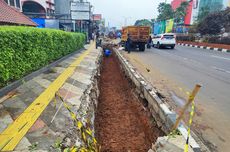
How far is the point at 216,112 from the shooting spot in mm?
5031

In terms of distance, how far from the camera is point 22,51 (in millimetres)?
6406

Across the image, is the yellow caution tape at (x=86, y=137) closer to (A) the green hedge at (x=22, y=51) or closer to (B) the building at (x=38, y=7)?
(A) the green hedge at (x=22, y=51)

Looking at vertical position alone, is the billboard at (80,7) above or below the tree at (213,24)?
above

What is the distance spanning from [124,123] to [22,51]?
3991mm

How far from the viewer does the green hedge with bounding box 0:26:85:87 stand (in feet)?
17.5

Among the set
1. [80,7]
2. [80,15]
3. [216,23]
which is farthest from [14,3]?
[216,23]

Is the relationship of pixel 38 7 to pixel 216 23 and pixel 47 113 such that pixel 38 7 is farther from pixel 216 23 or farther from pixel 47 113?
pixel 47 113

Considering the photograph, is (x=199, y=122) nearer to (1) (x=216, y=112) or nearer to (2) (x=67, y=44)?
(1) (x=216, y=112)

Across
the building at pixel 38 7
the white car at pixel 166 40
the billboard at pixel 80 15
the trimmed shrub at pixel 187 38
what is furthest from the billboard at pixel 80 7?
the trimmed shrub at pixel 187 38

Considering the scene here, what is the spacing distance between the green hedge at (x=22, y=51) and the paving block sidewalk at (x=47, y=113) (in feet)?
1.69

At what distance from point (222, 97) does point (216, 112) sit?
1315mm

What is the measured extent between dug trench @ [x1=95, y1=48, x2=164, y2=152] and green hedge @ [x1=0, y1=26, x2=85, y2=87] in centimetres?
270

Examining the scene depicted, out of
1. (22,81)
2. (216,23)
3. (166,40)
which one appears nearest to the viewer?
(22,81)

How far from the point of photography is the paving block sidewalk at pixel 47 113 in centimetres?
323
